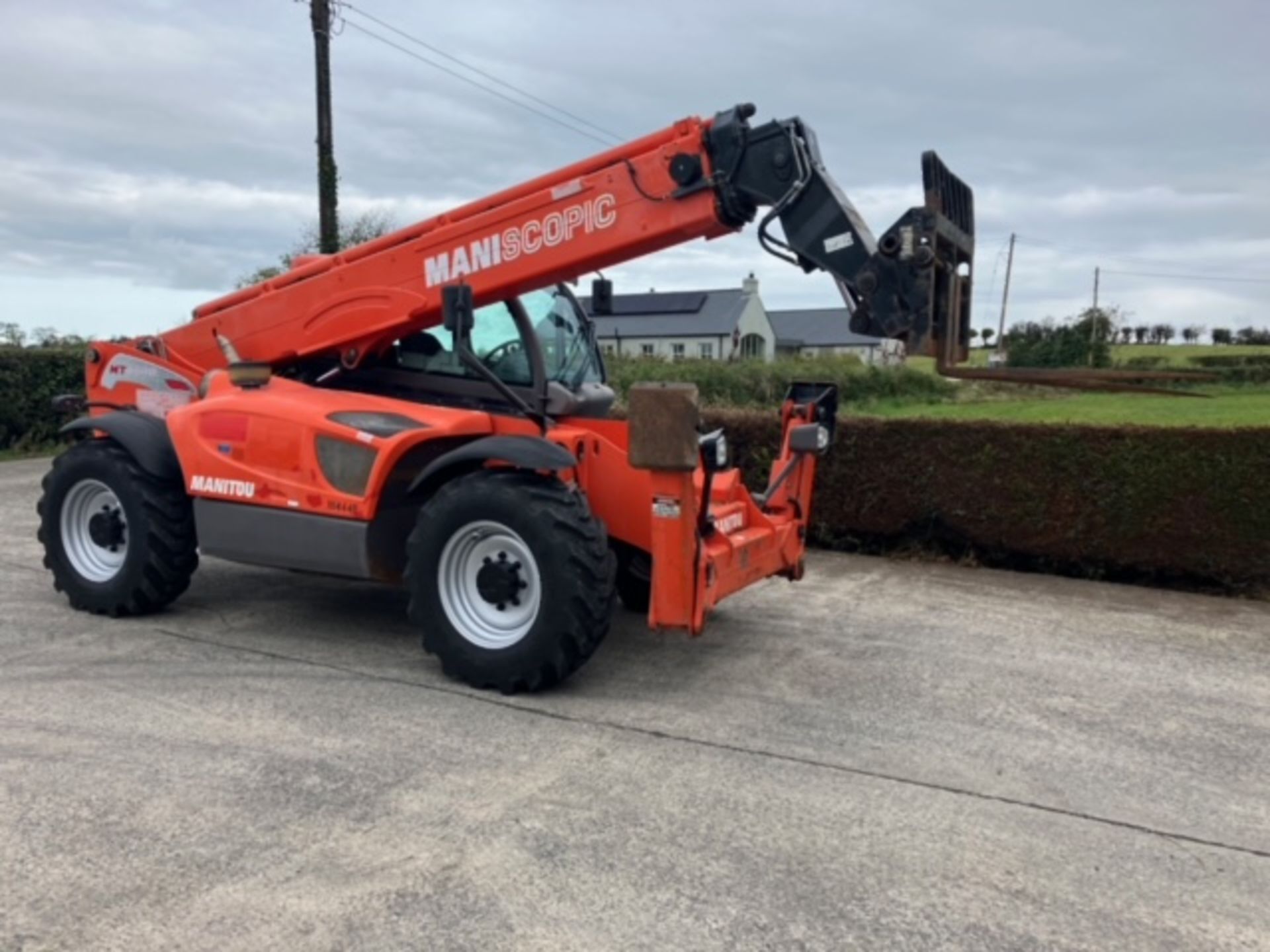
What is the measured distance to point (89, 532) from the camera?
6.75m

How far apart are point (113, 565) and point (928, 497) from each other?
6421 mm

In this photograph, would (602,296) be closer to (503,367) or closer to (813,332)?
(503,367)

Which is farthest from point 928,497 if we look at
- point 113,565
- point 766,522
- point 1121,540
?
point 113,565

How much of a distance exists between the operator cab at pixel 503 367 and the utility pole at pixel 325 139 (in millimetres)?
11789

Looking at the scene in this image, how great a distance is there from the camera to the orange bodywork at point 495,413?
18.0ft

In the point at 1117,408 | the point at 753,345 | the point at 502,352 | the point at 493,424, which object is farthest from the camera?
the point at 753,345

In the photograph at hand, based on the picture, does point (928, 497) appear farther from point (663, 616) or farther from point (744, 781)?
point (744, 781)

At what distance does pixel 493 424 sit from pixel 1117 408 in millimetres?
34113

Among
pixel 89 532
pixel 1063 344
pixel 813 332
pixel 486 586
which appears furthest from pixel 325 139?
pixel 813 332

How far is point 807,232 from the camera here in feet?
17.7

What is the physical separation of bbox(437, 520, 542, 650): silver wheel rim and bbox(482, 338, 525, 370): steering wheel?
1.27 metres

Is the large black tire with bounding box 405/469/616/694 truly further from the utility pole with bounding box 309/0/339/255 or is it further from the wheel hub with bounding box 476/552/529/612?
the utility pole with bounding box 309/0/339/255

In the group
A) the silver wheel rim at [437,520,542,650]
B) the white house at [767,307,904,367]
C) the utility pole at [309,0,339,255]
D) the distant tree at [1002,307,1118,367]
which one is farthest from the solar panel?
the silver wheel rim at [437,520,542,650]

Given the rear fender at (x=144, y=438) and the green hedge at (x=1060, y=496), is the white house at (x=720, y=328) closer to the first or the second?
the green hedge at (x=1060, y=496)
